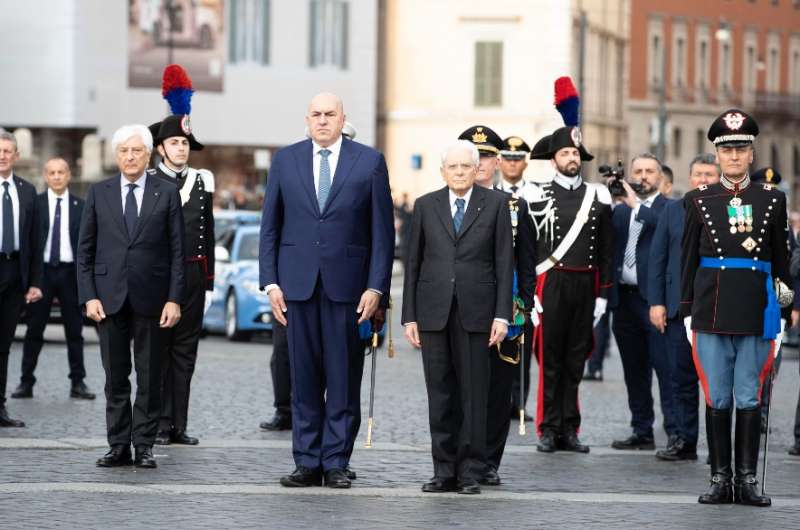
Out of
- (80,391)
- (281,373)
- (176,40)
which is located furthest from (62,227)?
A: (176,40)

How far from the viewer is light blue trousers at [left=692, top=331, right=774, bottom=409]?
11.0 meters

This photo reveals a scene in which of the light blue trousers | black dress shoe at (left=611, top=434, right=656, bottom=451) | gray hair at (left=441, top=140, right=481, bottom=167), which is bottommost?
black dress shoe at (left=611, top=434, right=656, bottom=451)

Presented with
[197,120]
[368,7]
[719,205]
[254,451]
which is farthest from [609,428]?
Result: [368,7]

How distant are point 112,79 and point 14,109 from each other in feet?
9.33

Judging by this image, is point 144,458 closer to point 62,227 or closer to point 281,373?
point 281,373

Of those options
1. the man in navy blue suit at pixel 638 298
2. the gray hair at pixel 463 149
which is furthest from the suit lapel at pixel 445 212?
the man in navy blue suit at pixel 638 298

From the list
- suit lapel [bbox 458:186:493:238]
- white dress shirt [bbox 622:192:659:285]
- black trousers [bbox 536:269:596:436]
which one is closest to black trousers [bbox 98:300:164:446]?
suit lapel [bbox 458:186:493:238]

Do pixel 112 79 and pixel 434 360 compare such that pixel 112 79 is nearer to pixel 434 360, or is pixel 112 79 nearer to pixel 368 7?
pixel 368 7

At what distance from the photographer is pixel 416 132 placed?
213ft

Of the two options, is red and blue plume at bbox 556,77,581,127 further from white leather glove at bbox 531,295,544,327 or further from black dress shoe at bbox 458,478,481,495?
black dress shoe at bbox 458,478,481,495

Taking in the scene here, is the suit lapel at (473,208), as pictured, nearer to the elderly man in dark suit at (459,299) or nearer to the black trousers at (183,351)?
the elderly man in dark suit at (459,299)

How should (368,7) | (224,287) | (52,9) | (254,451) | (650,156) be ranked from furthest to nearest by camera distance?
(368,7)
(52,9)
(224,287)
(650,156)
(254,451)

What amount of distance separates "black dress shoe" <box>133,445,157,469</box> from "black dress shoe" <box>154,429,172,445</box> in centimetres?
118

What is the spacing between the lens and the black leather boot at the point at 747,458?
1077cm
